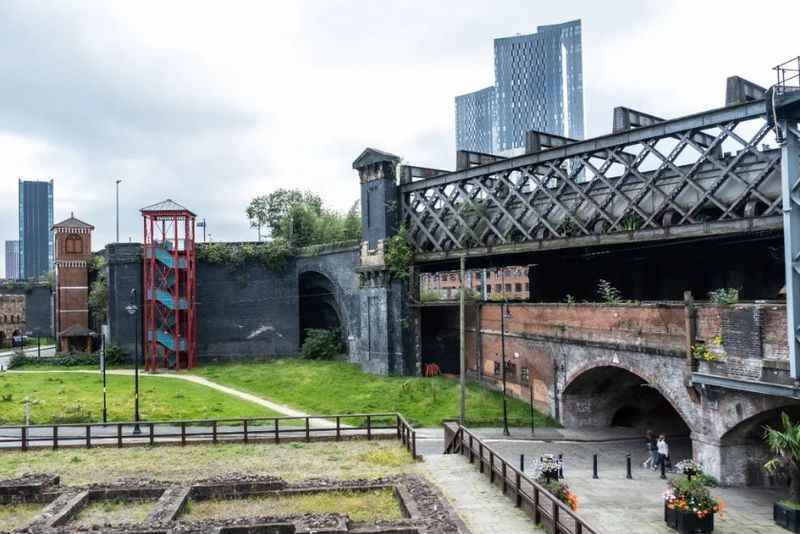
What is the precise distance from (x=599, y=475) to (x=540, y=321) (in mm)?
9378

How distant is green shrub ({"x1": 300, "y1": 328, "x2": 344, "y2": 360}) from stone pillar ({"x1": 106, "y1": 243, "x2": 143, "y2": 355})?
13090 millimetres

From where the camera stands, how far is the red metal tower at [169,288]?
156ft

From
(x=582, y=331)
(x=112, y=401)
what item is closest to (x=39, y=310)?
(x=112, y=401)

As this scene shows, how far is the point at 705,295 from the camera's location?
111 ft

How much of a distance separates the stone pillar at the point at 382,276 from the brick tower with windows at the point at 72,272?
30.0m

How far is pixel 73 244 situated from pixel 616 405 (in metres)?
48.3

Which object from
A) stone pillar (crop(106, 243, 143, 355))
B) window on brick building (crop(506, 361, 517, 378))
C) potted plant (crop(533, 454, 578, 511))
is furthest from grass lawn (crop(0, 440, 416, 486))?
stone pillar (crop(106, 243, 143, 355))

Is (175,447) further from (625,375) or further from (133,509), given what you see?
(625,375)

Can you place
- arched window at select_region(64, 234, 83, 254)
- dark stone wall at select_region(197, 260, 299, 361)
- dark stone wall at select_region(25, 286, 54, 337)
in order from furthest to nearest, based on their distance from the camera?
1. dark stone wall at select_region(25, 286, 54, 337)
2. arched window at select_region(64, 234, 83, 254)
3. dark stone wall at select_region(197, 260, 299, 361)

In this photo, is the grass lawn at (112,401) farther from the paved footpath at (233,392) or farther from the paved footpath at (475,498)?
the paved footpath at (475,498)

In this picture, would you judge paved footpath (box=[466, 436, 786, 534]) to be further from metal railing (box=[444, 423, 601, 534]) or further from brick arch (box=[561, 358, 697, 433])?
metal railing (box=[444, 423, 601, 534])

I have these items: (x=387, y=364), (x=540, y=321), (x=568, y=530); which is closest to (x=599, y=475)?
(x=540, y=321)

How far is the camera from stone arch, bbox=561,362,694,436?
1118 inches

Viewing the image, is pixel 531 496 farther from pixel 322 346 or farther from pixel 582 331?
pixel 322 346
